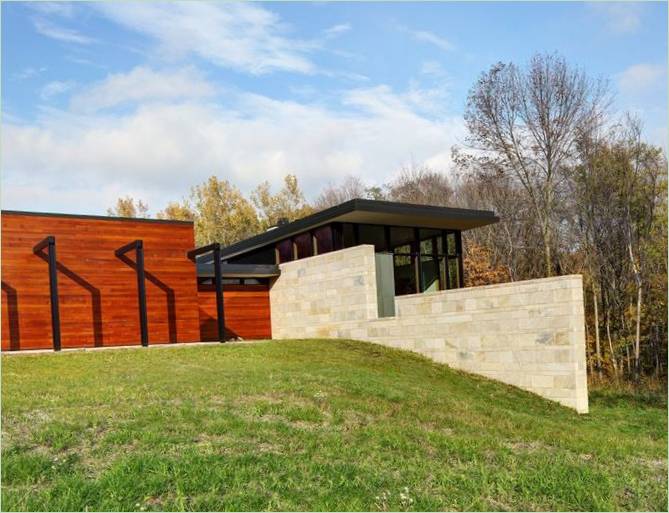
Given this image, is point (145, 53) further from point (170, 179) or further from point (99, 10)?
point (170, 179)

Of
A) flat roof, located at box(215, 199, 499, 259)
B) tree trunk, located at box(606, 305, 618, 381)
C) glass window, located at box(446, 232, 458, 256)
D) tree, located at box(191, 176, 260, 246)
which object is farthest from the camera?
tree, located at box(191, 176, 260, 246)

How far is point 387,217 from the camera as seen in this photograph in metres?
19.4

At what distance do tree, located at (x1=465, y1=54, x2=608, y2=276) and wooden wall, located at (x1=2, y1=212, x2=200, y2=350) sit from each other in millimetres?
13159

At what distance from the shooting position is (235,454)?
558 centimetres

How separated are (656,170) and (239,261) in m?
16.6

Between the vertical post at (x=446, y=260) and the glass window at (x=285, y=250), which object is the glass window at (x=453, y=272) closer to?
the vertical post at (x=446, y=260)

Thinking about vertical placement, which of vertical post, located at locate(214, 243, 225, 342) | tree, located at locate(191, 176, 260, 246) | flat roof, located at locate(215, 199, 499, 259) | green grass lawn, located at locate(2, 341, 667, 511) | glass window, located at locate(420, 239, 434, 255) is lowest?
green grass lawn, located at locate(2, 341, 667, 511)

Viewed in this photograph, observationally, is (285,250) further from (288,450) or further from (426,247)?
(288,450)

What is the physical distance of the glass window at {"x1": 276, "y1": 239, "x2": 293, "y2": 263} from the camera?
22.0m

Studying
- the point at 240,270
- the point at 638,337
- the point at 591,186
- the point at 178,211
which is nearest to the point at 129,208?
the point at 178,211

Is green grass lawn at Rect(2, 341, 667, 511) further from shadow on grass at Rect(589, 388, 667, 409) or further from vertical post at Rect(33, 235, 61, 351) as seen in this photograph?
shadow on grass at Rect(589, 388, 667, 409)

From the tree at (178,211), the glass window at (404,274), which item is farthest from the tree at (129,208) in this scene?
the glass window at (404,274)

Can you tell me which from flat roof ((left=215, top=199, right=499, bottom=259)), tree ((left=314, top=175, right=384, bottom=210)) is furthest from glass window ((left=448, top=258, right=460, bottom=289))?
tree ((left=314, top=175, right=384, bottom=210))

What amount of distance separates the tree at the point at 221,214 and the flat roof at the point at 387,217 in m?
20.1
